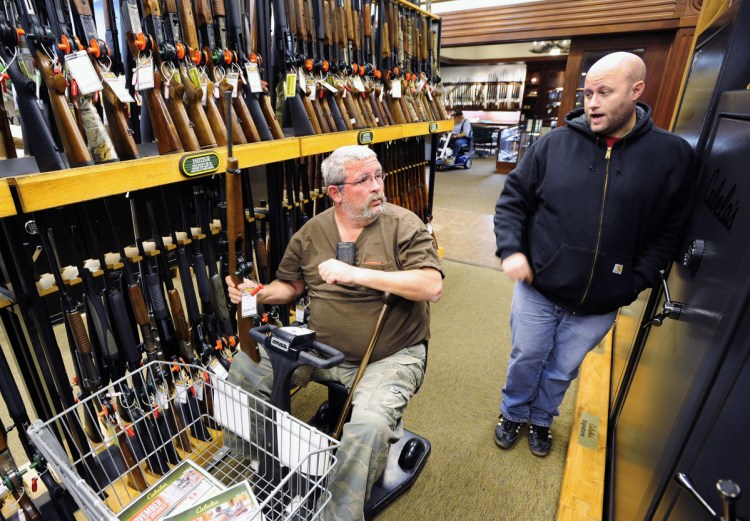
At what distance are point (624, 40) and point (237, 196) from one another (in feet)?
15.7

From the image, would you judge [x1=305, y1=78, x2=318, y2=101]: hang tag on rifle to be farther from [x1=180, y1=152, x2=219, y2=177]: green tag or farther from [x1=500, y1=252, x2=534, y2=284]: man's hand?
[x1=500, y1=252, x2=534, y2=284]: man's hand

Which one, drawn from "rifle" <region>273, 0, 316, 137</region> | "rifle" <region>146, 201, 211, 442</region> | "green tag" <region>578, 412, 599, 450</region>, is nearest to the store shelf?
"rifle" <region>146, 201, 211, 442</region>

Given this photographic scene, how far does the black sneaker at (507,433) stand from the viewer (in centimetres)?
191

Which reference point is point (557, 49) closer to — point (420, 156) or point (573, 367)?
point (420, 156)

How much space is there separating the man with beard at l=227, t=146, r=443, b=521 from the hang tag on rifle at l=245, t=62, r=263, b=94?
0.50 metres

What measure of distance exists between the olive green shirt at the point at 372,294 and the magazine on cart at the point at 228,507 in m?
0.60

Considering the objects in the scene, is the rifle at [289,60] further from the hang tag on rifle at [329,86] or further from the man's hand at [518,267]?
the man's hand at [518,267]

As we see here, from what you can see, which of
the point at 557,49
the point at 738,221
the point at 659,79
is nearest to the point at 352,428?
the point at 738,221

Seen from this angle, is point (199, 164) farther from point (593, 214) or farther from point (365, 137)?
point (593, 214)

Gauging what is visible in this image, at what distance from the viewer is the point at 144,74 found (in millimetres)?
1285

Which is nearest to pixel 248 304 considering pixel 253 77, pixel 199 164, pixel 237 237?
pixel 237 237

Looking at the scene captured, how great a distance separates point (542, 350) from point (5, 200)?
1.87m

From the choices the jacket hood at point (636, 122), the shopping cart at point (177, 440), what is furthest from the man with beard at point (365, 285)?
Result: the jacket hood at point (636, 122)

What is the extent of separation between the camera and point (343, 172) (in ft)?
4.94
